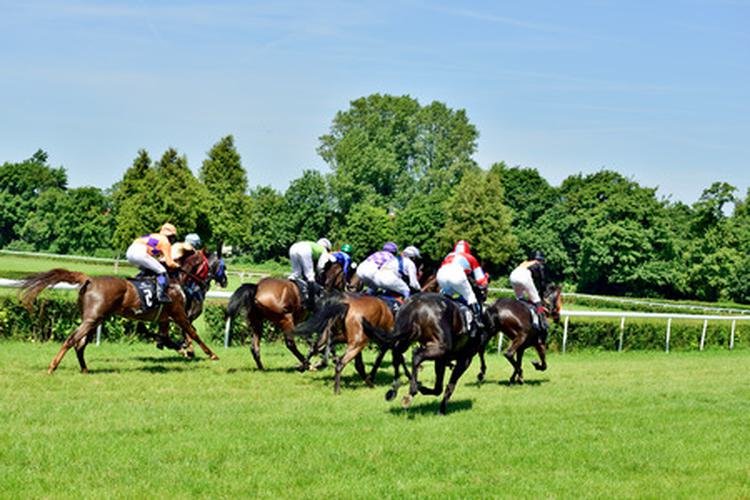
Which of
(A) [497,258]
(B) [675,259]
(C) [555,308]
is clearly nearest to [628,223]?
(B) [675,259]

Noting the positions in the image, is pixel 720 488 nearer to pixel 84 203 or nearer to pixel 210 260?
pixel 210 260

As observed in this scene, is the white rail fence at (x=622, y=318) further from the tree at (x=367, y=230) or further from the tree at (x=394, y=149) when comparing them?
the tree at (x=394, y=149)

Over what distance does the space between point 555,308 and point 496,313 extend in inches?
61.1

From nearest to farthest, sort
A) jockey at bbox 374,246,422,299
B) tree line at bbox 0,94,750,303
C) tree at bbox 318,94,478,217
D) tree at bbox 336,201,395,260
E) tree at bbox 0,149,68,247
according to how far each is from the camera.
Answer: jockey at bbox 374,246,422,299
tree line at bbox 0,94,750,303
tree at bbox 336,201,395,260
tree at bbox 318,94,478,217
tree at bbox 0,149,68,247

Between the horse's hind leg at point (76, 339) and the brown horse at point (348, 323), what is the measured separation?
267 cm

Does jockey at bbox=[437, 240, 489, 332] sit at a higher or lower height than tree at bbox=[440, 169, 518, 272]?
lower

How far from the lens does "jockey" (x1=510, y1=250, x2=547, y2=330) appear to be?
1280cm

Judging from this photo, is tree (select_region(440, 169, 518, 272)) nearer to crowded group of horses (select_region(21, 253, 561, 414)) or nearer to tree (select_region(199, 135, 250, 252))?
tree (select_region(199, 135, 250, 252))

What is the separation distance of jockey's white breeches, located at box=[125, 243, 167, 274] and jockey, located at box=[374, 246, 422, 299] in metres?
2.96

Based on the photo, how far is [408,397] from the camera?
29.9 ft

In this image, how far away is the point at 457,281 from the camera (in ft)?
32.4

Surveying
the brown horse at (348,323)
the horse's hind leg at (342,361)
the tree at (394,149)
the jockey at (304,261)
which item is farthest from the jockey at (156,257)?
the tree at (394,149)

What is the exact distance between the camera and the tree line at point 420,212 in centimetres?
5494

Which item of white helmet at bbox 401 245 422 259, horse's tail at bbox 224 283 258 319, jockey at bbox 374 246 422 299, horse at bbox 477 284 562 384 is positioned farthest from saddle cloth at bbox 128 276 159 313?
horse at bbox 477 284 562 384
